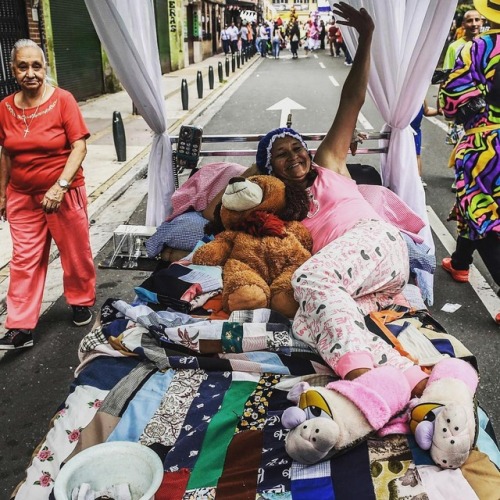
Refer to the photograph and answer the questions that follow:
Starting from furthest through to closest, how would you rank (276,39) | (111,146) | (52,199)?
(276,39)
(111,146)
(52,199)

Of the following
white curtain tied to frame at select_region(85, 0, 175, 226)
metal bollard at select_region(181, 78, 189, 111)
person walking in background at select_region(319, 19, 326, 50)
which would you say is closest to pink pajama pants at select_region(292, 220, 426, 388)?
white curtain tied to frame at select_region(85, 0, 175, 226)

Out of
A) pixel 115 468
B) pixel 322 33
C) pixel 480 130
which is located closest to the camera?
pixel 115 468

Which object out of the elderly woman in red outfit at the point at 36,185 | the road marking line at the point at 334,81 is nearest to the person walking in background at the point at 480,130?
the elderly woman in red outfit at the point at 36,185

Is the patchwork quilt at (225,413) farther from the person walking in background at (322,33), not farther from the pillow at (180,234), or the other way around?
the person walking in background at (322,33)

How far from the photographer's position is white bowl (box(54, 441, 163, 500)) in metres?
1.62

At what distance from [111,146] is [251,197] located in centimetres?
719

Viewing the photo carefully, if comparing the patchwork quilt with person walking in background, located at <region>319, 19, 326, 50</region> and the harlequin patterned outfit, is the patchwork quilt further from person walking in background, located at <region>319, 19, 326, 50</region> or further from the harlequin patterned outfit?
person walking in background, located at <region>319, 19, 326, 50</region>

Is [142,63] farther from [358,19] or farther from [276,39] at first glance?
[276,39]

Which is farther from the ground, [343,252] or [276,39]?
[276,39]

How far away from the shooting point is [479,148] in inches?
150

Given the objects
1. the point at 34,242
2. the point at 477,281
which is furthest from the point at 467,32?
the point at 34,242

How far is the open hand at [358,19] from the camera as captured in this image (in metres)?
3.59

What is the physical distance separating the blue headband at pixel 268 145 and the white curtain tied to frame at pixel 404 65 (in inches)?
40.9

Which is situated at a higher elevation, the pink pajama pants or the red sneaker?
the pink pajama pants
